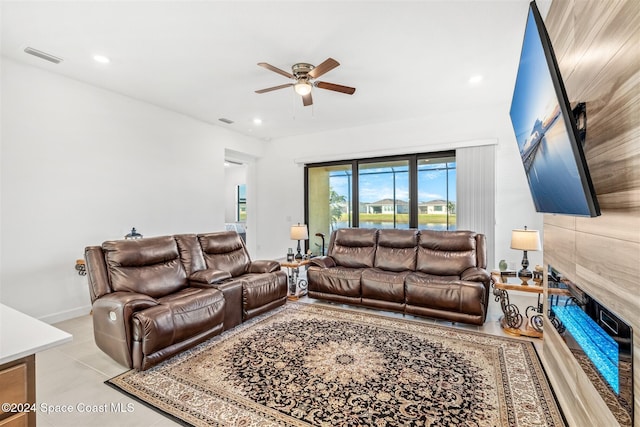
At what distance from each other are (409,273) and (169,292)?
270cm

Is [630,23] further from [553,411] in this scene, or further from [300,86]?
[300,86]

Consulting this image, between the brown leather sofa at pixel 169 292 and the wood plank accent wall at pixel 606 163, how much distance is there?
8.66ft

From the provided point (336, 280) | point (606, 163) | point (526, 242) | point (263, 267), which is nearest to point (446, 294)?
point (526, 242)

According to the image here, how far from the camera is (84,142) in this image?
3.77 metres

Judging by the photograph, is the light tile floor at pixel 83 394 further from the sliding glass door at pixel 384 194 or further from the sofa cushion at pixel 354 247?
the sliding glass door at pixel 384 194

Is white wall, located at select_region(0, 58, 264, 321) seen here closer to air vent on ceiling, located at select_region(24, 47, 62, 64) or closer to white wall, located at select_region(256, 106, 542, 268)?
air vent on ceiling, located at select_region(24, 47, 62, 64)

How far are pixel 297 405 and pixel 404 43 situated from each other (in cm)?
308

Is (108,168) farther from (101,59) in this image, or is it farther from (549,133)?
(549,133)

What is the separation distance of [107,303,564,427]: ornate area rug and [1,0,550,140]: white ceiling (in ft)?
9.09

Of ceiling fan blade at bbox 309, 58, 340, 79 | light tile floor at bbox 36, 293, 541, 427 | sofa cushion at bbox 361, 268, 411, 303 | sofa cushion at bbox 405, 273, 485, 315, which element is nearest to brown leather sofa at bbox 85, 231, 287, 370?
light tile floor at bbox 36, 293, 541, 427

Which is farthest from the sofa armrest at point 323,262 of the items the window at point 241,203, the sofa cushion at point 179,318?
the window at point 241,203

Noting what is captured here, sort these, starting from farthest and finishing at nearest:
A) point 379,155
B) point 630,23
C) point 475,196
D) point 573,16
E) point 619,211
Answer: point 379,155 → point 475,196 → point 573,16 → point 619,211 → point 630,23

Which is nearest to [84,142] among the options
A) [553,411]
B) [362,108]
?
[362,108]

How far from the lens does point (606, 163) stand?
1.26 metres
